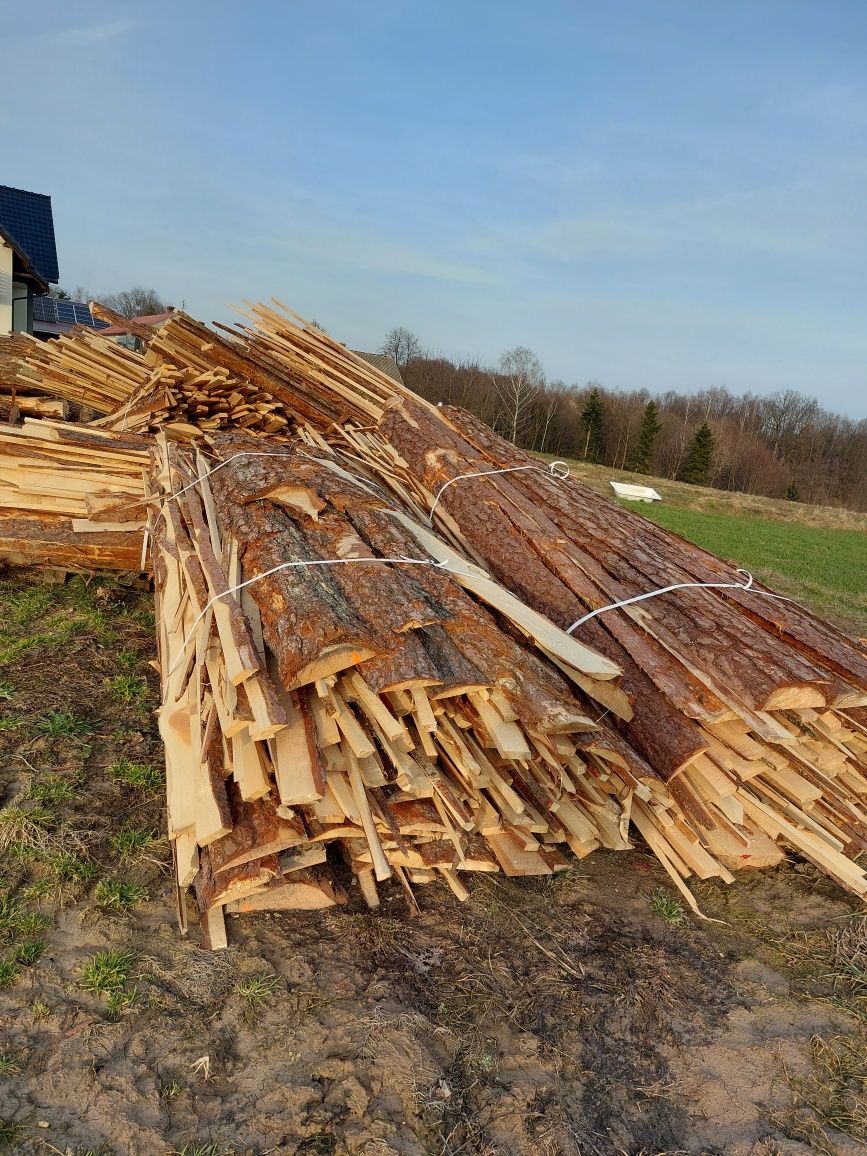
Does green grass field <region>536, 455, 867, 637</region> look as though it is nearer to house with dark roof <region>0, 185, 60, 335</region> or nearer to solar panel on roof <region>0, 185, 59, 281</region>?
house with dark roof <region>0, 185, 60, 335</region>

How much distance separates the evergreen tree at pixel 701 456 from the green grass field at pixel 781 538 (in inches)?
605

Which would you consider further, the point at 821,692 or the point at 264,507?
the point at 264,507

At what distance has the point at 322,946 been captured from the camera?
2.89m

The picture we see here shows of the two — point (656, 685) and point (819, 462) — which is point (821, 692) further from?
point (819, 462)

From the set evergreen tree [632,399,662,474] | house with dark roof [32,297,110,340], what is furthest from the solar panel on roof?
evergreen tree [632,399,662,474]

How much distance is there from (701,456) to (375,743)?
2112 inches

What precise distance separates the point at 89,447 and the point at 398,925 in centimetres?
499

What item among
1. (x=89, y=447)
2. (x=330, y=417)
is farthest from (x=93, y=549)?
(x=330, y=417)

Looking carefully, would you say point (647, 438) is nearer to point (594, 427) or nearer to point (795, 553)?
point (594, 427)

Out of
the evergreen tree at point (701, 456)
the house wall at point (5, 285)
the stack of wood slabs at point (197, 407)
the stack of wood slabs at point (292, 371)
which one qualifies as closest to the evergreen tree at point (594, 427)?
the evergreen tree at point (701, 456)

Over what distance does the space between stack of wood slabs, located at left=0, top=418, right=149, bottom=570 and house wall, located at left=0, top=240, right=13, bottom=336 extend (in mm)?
19561

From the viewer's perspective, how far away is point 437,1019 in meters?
2.60

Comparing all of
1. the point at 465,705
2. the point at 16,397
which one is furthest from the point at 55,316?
the point at 465,705

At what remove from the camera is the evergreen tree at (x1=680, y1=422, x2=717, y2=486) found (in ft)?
170
